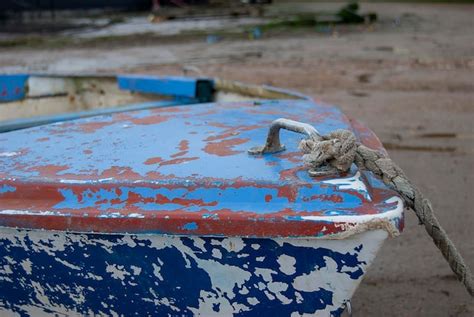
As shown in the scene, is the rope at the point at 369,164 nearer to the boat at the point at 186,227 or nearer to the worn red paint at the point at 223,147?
the boat at the point at 186,227

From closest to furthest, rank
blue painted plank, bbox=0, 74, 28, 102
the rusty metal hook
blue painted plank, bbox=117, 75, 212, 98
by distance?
the rusty metal hook → blue painted plank, bbox=117, 75, 212, 98 → blue painted plank, bbox=0, 74, 28, 102

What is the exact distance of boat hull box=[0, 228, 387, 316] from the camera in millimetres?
2002

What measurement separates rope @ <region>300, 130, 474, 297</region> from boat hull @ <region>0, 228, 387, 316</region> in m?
0.20

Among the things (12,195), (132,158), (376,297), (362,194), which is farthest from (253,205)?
(376,297)

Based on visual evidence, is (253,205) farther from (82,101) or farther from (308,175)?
(82,101)

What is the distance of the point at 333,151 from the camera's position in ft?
6.61

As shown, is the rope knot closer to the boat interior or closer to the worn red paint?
the worn red paint

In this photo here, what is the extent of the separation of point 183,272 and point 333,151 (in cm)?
64

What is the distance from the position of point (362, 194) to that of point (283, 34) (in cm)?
1375

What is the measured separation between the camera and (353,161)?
80.7 inches

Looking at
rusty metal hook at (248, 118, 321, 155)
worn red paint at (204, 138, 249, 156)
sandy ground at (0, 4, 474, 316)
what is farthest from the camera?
sandy ground at (0, 4, 474, 316)

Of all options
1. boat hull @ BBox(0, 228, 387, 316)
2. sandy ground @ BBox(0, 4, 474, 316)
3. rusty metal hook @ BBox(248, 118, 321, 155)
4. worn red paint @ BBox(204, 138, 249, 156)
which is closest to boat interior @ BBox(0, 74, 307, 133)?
sandy ground @ BBox(0, 4, 474, 316)

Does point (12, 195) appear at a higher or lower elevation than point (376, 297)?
higher

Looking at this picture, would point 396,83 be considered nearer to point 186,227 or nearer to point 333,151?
point 333,151
